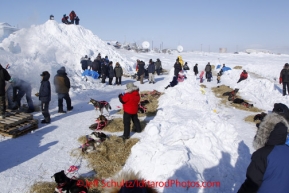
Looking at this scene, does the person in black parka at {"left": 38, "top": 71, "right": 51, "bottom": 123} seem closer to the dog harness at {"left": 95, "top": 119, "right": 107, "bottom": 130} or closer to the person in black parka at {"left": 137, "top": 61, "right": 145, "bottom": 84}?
the dog harness at {"left": 95, "top": 119, "right": 107, "bottom": 130}

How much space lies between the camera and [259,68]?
34500 millimetres

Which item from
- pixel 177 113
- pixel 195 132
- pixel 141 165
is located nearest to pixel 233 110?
pixel 177 113

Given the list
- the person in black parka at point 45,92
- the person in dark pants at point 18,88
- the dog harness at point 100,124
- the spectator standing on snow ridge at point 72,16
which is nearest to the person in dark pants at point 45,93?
the person in black parka at point 45,92

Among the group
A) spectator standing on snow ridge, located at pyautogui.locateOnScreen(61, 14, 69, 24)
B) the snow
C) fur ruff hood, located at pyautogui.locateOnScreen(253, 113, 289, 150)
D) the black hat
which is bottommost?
the snow

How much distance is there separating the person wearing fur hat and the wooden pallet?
6422 millimetres

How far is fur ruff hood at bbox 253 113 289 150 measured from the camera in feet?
7.86

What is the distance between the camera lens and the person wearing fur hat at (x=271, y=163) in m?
2.24

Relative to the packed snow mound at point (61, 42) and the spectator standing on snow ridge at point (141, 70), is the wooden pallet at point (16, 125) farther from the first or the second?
the packed snow mound at point (61, 42)

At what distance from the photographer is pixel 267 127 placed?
2.43 metres

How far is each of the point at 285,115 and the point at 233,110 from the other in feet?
28.5

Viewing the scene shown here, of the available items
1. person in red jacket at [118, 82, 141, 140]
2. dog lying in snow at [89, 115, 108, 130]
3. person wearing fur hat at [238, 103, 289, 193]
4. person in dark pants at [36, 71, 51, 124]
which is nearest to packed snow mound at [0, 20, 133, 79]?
person in dark pants at [36, 71, 51, 124]

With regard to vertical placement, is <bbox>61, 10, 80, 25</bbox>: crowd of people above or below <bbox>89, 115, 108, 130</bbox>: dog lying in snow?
above

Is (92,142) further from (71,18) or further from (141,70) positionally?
(71,18)

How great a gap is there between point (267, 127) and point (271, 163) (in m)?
0.39
